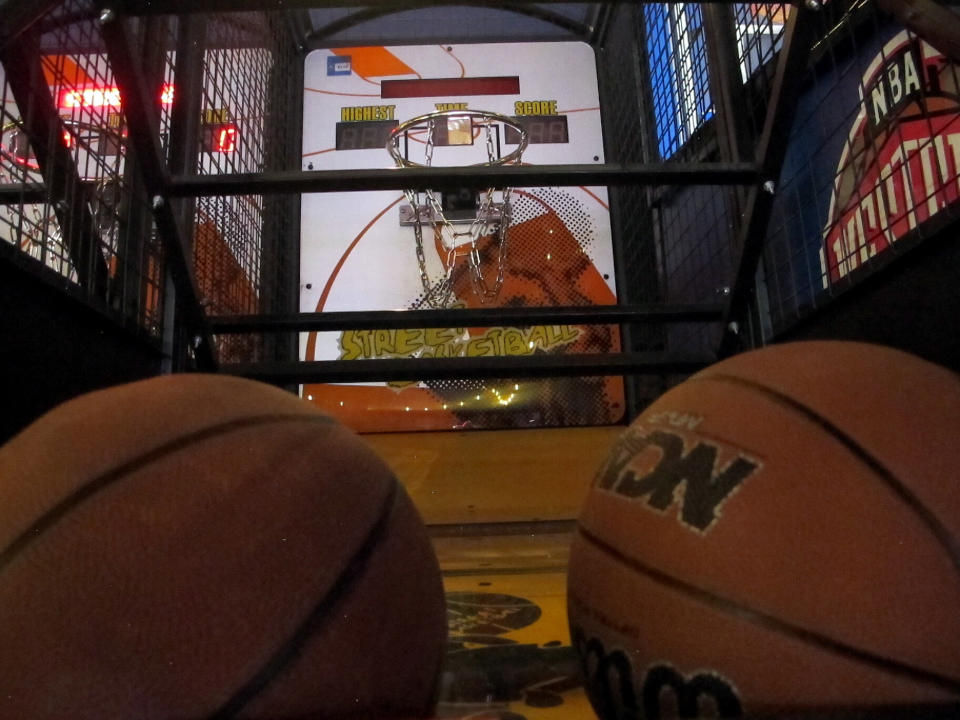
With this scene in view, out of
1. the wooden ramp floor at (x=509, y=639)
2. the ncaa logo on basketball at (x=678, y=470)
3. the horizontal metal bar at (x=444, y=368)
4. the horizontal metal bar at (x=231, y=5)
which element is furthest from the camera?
the horizontal metal bar at (x=444, y=368)

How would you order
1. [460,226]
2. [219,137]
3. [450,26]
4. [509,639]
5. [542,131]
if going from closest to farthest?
[509,639], [219,137], [460,226], [542,131], [450,26]

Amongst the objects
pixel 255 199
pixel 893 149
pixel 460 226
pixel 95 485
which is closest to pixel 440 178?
pixel 893 149

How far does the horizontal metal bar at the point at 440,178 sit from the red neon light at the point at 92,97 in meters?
0.25

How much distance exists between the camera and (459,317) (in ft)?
6.00

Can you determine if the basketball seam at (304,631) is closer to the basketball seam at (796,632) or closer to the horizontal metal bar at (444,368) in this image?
the basketball seam at (796,632)

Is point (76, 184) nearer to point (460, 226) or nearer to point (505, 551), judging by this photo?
point (505, 551)

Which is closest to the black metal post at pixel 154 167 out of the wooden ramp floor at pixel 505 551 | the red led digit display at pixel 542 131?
the wooden ramp floor at pixel 505 551

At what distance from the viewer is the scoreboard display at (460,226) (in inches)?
119

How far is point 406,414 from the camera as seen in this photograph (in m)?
2.99

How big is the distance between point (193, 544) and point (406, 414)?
2410mm

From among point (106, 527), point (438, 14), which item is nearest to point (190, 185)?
point (106, 527)

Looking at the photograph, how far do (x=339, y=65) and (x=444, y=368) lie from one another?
7.53 feet

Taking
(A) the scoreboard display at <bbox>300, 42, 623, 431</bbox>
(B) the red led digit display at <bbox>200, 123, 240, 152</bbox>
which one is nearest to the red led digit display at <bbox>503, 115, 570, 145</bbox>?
(A) the scoreboard display at <bbox>300, 42, 623, 431</bbox>

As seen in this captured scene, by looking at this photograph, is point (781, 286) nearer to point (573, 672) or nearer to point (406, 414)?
point (573, 672)
